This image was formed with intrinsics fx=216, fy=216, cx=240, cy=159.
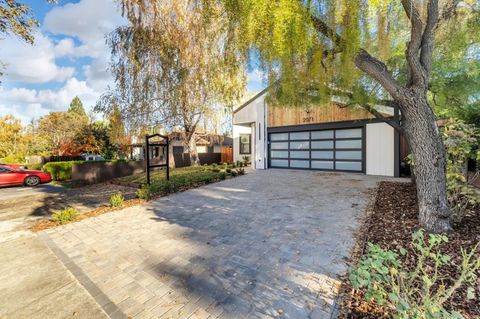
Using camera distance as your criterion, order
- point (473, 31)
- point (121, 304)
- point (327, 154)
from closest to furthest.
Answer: point (121, 304)
point (473, 31)
point (327, 154)

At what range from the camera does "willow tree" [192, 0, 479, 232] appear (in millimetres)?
2395

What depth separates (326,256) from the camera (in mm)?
2984

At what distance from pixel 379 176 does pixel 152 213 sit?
30.2 ft

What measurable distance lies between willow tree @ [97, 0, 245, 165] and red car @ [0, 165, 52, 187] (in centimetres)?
433

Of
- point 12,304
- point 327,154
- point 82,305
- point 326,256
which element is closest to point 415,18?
point 326,256

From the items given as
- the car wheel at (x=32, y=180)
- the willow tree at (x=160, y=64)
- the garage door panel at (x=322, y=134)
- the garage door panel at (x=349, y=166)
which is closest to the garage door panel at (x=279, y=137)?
the garage door panel at (x=322, y=134)

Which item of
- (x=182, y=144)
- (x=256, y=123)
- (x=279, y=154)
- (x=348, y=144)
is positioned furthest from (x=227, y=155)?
(x=348, y=144)

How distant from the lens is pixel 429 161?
345 cm

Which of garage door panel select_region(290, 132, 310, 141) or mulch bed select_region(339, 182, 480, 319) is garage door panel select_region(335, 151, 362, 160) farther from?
mulch bed select_region(339, 182, 480, 319)

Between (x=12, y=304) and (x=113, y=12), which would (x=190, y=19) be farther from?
(x=12, y=304)

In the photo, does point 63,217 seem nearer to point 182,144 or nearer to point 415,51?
point 415,51

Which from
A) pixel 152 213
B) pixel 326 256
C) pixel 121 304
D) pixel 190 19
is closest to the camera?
pixel 121 304

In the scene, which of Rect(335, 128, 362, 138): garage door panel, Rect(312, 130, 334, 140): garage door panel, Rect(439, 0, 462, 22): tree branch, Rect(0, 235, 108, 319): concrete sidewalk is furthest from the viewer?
Rect(312, 130, 334, 140): garage door panel

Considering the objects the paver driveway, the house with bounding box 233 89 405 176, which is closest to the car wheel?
the paver driveway
